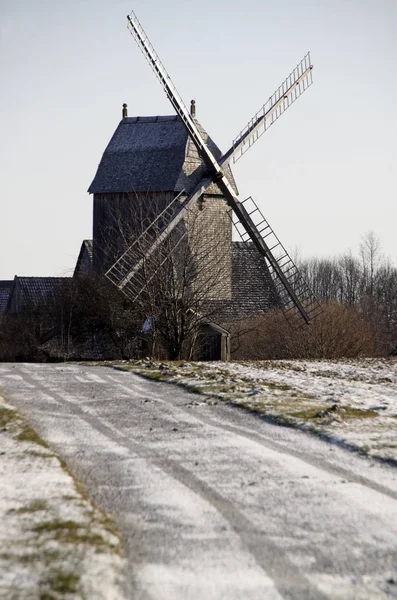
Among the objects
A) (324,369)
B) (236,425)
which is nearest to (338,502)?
(236,425)

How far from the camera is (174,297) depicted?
83.7ft

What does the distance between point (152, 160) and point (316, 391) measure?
22.2 m

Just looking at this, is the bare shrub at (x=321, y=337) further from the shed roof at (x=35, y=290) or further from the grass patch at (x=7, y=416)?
the grass patch at (x=7, y=416)

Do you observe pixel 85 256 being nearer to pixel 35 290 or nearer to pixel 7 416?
pixel 35 290

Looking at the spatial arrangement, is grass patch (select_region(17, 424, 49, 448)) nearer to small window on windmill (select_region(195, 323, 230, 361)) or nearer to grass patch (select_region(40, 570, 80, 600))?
grass patch (select_region(40, 570, 80, 600))

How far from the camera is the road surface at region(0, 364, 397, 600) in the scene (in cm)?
605

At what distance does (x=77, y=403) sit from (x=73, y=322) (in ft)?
72.2

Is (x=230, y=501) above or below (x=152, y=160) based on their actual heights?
below

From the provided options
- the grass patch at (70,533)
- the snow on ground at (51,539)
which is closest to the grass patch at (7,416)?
the snow on ground at (51,539)

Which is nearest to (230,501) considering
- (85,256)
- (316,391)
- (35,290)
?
(316,391)

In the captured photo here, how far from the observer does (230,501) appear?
8.04 meters

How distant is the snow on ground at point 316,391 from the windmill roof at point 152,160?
545 inches

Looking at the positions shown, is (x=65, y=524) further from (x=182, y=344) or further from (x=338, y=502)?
(x=182, y=344)

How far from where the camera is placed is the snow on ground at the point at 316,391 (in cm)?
1160
